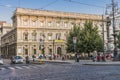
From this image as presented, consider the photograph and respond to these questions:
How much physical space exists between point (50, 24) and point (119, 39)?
2507cm

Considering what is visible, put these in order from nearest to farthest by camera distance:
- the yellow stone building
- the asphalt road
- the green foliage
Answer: the asphalt road < the green foliage < the yellow stone building

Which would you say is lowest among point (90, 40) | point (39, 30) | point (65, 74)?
point (65, 74)

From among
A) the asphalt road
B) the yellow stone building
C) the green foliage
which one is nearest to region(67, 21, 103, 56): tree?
the green foliage

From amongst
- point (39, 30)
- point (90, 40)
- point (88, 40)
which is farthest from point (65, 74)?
point (39, 30)

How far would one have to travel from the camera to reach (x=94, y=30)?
64.2 metres

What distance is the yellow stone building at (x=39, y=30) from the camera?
274 ft

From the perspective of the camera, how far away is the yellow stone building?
274 feet

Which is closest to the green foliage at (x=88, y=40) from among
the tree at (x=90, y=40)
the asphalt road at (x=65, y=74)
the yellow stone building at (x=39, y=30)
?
the tree at (x=90, y=40)

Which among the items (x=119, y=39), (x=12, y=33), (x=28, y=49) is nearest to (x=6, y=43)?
(x=12, y=33)

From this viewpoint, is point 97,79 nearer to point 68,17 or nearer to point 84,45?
point 84,45

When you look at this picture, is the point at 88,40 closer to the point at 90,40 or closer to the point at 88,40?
the point at 88,40

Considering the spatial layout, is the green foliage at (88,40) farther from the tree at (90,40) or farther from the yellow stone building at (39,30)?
the yellow stone building at (39,30)

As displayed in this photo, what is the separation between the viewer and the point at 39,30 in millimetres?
85562

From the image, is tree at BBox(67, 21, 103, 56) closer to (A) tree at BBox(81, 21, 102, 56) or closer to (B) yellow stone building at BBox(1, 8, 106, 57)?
(A) tree at BBox(81, 21, 102, 56)
